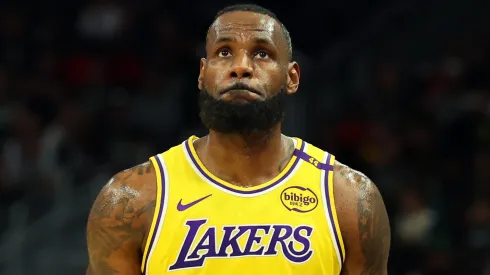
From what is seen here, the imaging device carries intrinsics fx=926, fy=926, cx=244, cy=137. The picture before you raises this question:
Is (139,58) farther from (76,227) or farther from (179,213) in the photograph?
(179,213)

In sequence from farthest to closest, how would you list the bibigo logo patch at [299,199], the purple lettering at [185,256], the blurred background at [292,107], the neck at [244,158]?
1. the blurred background at [292,107]
2. the neck at [244,158]
3. the bibigo logo patch at [299,199]
4. the purple lettering at [185,256]

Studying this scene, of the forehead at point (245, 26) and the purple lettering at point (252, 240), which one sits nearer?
the purple lettering at point (252, 240)

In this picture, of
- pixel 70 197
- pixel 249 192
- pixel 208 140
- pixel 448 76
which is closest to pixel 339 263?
pixel 249 192

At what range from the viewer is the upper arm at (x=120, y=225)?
331 centimetres

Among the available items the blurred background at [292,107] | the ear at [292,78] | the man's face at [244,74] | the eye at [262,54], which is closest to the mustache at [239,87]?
the man's face at [244,74]

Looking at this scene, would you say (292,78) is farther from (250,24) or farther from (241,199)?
→ (241,199)

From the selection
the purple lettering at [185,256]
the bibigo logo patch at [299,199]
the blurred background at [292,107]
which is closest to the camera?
the purple lettering at [185,256]

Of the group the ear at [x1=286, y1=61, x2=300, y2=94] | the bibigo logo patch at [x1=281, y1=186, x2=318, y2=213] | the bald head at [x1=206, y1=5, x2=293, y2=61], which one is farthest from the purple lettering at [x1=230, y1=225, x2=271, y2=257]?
the bald head at [x1=206, y1=5, x2=293, y2=61]

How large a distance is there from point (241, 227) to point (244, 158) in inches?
12.5

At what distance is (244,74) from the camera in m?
3.30

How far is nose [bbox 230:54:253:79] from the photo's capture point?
3.29 meters

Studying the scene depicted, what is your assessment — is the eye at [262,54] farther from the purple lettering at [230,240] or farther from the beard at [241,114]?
the purple lettering at [230,240]

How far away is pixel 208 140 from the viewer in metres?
3.57

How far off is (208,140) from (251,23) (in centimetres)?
49
